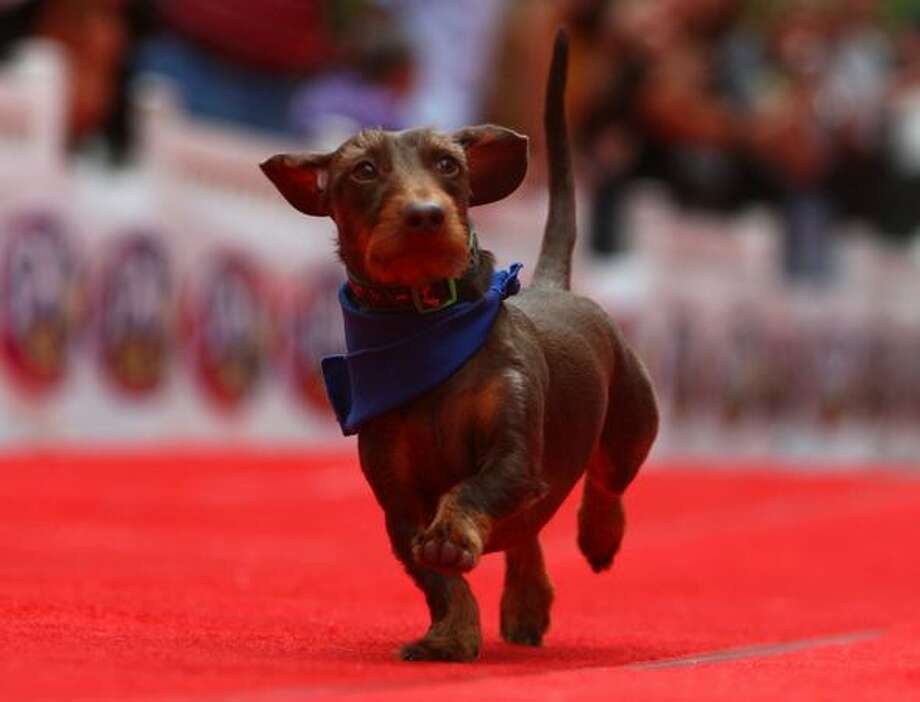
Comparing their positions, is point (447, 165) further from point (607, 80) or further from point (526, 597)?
point (607, 80)

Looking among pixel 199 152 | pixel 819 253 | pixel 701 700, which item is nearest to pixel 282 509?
pixel 199 152

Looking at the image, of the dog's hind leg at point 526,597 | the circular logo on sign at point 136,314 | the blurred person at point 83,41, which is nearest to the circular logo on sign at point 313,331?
the circular logo on sign at point 136,314

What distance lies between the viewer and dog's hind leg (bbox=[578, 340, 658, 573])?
4797mm

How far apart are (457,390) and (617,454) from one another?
2.88 feet

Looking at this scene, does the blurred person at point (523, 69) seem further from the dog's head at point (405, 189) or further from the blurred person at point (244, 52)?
the dog's head at point (405, 189)

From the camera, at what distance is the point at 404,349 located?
159 inches

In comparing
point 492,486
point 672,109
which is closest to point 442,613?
point 492,486

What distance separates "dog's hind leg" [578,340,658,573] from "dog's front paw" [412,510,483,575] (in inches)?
40.8

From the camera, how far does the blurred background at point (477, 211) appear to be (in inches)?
536

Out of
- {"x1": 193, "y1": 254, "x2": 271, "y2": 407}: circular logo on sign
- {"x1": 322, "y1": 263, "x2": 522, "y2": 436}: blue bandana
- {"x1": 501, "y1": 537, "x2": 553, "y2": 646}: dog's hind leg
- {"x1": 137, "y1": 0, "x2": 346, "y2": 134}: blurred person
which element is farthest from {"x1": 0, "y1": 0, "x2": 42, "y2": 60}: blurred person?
{"x1": 322, "y1": 263, "x2": 522, "y2": 436}: blue bandana

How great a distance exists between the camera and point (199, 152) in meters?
15.2

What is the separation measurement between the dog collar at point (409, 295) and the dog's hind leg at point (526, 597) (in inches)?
27.5

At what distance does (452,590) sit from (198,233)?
1120cm

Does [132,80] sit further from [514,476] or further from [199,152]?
[514,476]
